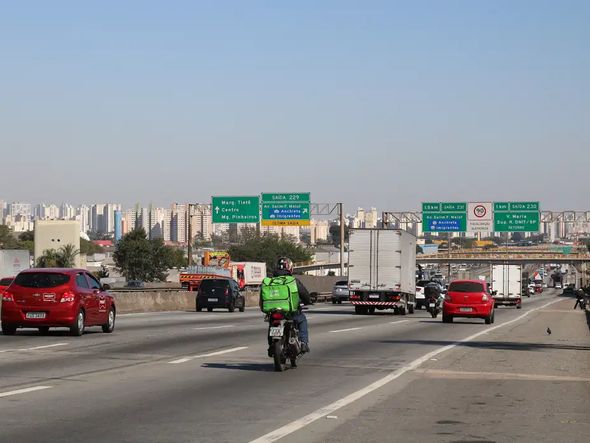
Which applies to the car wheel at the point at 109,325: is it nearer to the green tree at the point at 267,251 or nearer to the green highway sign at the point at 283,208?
the green highway sign at the point at 283,208

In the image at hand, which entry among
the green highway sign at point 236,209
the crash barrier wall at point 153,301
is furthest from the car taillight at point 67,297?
the green highway sign at point 236,209

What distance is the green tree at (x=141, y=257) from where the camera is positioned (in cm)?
14750

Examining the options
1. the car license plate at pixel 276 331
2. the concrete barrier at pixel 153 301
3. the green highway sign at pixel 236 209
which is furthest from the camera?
the green highway sign at pixel 236 209

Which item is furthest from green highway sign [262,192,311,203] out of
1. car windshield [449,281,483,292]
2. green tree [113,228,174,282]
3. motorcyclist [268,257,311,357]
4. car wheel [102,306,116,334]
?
green tree [113,228,174,282]

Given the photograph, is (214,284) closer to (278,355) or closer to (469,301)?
(469,301)

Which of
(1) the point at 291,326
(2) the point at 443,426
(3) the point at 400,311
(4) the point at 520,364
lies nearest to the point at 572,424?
(2) the point at 443,426

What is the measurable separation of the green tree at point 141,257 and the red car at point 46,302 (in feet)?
397

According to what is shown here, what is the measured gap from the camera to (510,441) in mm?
10914

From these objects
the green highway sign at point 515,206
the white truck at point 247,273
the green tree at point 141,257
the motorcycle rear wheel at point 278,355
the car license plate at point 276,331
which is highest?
the green highway sign at point 515,206

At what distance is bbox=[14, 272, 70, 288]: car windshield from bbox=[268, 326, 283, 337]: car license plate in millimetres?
10138

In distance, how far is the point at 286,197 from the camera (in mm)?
78062

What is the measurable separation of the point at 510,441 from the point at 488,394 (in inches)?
182

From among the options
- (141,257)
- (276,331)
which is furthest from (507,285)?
(141,257)

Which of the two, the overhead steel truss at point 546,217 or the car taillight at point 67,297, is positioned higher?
the overhead steel truss at point 546,217
